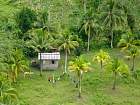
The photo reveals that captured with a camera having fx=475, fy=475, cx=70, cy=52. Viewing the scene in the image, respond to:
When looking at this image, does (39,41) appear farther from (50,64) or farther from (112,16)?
(112,16)

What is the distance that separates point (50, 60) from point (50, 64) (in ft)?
2.03

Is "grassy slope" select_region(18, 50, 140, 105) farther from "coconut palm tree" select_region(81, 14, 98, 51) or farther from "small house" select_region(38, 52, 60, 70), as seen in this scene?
"coconut palm tree" select_region(81, 14, 98, 51)

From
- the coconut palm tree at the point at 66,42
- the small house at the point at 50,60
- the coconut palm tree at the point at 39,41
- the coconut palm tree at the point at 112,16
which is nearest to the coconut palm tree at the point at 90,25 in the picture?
the coconut palm tree at the point at 112,16

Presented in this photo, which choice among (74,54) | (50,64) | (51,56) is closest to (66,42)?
(51,56)

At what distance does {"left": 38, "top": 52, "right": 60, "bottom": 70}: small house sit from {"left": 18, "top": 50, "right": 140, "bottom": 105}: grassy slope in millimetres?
1445

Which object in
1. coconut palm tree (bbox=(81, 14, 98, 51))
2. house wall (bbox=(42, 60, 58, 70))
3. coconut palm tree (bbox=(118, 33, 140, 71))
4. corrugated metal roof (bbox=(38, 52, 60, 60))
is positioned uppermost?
coconut palm tree (bbox=(81, 14, 98, 51))

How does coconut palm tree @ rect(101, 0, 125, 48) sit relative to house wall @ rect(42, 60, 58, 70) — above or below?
above

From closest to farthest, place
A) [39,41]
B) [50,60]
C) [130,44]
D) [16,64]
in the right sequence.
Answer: [16,64] < [39,41] < [50,60] < [130,44]

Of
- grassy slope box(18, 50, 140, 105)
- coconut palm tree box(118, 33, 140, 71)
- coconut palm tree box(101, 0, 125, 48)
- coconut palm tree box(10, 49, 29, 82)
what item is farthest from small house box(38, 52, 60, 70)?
coconut palm tree box(101, 0, 125, 48)

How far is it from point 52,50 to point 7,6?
23870 mm

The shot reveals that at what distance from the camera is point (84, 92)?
54500 millimetres

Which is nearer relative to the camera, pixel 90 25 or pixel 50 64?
pixel 50 64

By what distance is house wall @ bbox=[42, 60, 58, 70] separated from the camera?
197 feet

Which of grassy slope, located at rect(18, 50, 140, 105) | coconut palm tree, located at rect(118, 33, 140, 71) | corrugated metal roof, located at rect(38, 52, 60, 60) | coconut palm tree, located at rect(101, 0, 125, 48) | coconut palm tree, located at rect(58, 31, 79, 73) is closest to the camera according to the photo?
grassy slope, located at rect(18, 50, 140, 105)
